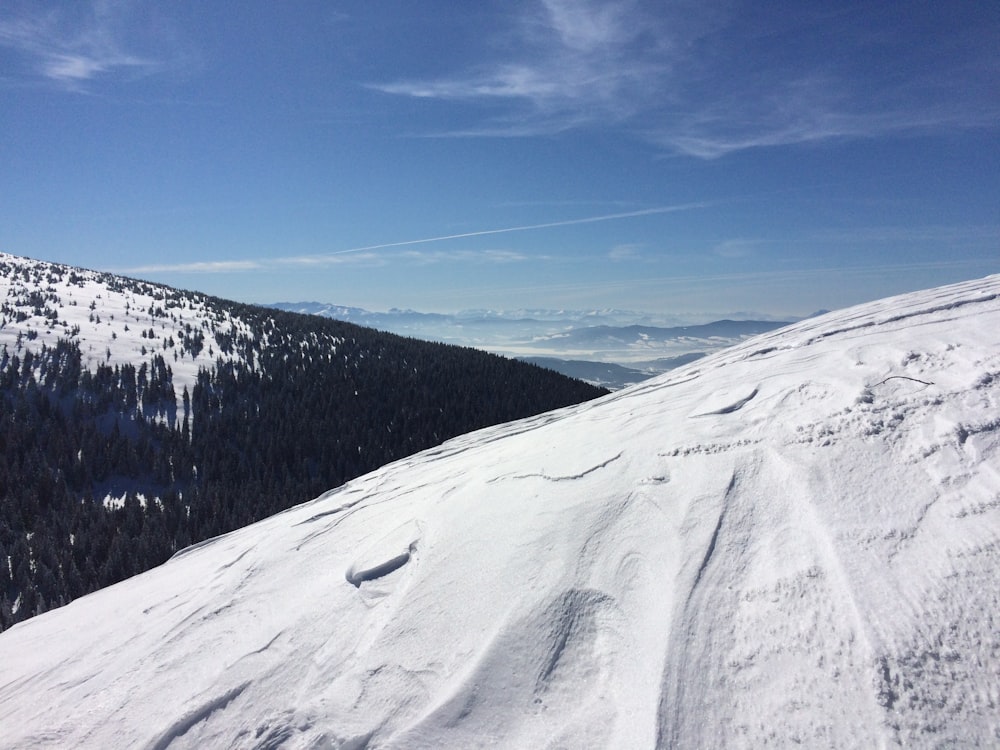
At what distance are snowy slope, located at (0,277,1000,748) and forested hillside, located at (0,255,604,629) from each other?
21605mm

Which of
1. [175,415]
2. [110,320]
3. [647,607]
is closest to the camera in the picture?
[647,607]

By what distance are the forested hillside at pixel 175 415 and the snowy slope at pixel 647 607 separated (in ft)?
70.9

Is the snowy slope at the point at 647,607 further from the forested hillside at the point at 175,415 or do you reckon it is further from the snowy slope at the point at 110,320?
the snowy slope at the point at 110,320

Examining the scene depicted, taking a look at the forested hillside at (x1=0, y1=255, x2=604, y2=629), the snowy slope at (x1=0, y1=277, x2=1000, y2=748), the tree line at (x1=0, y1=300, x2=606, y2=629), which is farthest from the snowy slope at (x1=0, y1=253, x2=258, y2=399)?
the snowy slope at (x1=0, y1=277, x2=1000, y2=748)

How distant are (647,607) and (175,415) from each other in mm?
48548

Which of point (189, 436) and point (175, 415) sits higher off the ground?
point (175, 415)

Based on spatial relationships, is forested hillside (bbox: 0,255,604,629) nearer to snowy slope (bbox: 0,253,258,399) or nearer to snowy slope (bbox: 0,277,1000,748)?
snowy slope (bbox: 0,253,258,399)

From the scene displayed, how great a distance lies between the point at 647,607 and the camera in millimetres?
4293

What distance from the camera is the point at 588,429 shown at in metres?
9.39

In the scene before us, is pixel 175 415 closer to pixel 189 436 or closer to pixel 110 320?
pixel 189 436

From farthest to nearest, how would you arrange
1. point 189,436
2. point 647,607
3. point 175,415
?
point 175,415
point 189,436
point 647,607

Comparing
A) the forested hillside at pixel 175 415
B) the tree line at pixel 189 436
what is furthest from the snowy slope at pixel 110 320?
the tree line at pixel 189 436

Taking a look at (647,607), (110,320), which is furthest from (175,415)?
(647,607)

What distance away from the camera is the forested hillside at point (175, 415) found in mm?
27297
